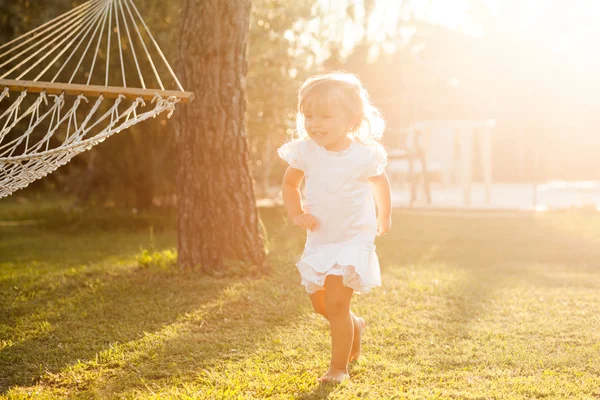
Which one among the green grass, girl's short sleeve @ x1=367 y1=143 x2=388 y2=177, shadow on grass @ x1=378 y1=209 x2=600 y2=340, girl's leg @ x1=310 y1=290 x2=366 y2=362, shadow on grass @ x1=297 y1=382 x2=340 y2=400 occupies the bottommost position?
shadow on grass @ x1=378 y1=209 x2=600 y2=340

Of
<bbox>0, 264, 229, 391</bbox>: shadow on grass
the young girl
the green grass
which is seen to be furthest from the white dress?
<bbox>0, 264, 229, 391</bbox>: shadow on grass

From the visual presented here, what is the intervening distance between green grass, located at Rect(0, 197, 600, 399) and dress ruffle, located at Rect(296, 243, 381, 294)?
0.36 metres

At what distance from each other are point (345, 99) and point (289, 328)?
124cm

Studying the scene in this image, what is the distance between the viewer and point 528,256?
5.75 meters

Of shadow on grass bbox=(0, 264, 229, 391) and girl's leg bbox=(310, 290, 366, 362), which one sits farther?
shadow on grass bbox=(0, 264, 229, 391)

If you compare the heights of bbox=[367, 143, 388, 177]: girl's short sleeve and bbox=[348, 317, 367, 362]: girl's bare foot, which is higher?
bbox=[367, 143, 388, 177]: girl's short sleeve

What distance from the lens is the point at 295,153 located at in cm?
276

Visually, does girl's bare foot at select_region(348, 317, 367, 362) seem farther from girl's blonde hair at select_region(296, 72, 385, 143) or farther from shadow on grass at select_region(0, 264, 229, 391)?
shadow on grass at select_region(0, 264, 229, 391)

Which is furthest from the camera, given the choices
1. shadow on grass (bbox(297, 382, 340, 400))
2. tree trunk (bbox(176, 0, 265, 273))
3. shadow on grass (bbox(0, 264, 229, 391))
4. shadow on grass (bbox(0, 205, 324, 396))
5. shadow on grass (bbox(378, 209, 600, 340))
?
tree trunk (bbox(176, 0, 265, 273))

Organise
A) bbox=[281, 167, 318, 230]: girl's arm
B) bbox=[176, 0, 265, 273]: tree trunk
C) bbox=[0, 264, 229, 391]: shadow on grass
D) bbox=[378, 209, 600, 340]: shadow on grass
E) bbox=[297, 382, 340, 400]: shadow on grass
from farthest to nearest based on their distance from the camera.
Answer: bbox=[176, 0, 265, 273]: tree trunk
bbox=[378, 209, 600, 340]: shadow on grass
bbox=[0, 264, 229, 391]: shadow on grass
bbox=[281, 167, 318, 230]: girl's arm
bbox=[297, 382, 340, 400]: shadow on grass

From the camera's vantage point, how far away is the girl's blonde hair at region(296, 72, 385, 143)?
267 centimetres

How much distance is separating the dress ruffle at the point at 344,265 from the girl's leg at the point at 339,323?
3 cm

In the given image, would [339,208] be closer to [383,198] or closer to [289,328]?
[383,198]

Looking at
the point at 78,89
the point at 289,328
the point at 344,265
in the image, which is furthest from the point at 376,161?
the point at 78,89
